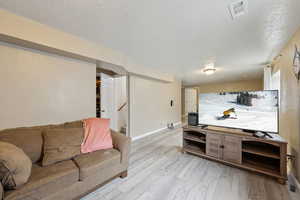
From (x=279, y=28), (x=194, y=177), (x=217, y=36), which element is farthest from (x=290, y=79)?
(x=194, y=177)

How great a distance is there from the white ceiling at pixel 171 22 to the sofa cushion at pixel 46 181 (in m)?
1.83

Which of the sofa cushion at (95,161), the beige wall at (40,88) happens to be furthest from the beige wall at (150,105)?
the sofa cushion at (95,161)

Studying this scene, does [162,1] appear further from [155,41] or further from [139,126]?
[139,126]

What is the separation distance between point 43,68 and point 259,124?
3.65m

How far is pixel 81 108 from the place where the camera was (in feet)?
7.52

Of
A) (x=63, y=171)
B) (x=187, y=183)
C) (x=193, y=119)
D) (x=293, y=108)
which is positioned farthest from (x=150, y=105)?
(x=293, y=108)

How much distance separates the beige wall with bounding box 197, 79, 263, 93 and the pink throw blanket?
244 inches

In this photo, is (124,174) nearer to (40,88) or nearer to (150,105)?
(40,88)

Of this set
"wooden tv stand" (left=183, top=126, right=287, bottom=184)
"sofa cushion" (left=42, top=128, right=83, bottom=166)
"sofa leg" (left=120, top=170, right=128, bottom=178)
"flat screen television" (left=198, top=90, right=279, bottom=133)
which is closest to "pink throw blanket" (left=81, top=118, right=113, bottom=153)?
"sofa cushion" (left=42, top=128, right=83, bottom=166)

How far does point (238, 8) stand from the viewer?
1.31 metres

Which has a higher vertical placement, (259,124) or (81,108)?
(81,108)

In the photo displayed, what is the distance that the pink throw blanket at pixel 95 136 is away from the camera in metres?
1.70

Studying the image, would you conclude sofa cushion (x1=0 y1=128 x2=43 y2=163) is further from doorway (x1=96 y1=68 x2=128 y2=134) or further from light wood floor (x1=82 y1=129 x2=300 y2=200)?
doorway (x1=96 y1=68 x2=128 y2=134)

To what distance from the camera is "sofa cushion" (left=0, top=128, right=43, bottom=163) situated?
1350 millimetres
